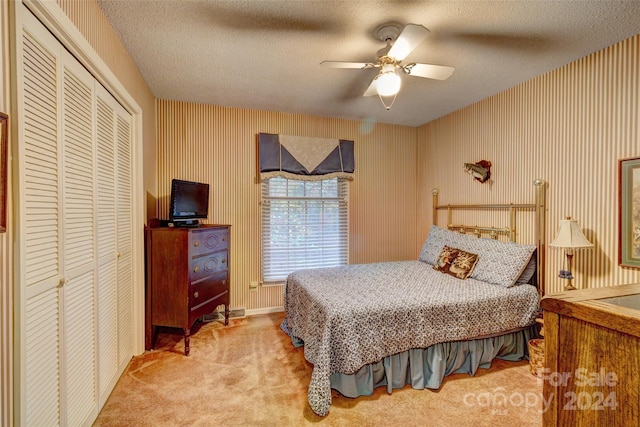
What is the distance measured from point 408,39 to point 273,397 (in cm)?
244

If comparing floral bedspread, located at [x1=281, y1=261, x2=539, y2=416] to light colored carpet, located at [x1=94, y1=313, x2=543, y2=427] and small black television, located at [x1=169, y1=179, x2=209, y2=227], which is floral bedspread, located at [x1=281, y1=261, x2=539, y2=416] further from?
small black television, located at [x1=169, y1=179, x2=209, y2=227]

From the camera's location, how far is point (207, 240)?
2.83 m

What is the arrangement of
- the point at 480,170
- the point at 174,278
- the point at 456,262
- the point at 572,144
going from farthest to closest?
1. the point at 480,170
2. the point at 456,262
3. the point at 174,278
4. the point at 572,144

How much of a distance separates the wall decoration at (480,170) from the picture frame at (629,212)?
1155 millimetres

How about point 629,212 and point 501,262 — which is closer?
point 629,212

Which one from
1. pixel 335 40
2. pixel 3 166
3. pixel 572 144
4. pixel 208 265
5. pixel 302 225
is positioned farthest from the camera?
pixel 302 225

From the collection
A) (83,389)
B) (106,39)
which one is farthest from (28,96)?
(83,389)

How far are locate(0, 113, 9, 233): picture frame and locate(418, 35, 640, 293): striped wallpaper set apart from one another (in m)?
3.50

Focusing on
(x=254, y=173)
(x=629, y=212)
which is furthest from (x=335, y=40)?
(x=629, y=212)

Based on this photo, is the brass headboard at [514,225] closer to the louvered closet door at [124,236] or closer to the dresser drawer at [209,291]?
the dresser drawer at [209,291]

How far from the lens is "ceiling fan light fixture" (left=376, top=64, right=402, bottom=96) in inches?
76.0

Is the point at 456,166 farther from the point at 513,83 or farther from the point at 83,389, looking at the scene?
the point at 83,389

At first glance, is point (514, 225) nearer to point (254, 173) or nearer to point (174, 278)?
point (254, 173)

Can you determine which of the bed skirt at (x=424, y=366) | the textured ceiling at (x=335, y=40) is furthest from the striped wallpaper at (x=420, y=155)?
the bed skirt at (x=424, y=366)
